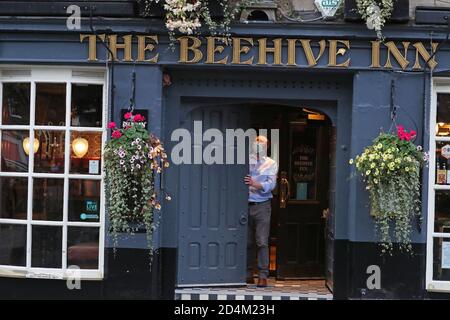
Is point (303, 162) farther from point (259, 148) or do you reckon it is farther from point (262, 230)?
point (262, 230)

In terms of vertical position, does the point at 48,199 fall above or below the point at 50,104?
below

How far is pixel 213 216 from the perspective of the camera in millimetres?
8367

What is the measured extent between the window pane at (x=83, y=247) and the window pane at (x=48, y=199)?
28 cm

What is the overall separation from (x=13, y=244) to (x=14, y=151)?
1138 millimetres

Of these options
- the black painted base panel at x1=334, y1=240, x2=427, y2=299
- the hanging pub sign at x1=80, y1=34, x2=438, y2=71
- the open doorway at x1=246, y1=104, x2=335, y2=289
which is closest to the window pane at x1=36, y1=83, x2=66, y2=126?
the hanging pub sign at x1=80, y1=34, x2=438, y2=71

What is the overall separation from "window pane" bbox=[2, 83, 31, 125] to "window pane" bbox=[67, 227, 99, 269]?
1.48m

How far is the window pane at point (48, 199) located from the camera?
794cm

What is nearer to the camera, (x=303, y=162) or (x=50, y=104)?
(x=50, y=104)

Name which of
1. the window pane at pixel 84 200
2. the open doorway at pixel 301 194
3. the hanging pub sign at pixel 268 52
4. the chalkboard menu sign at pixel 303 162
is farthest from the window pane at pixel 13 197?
the chalkboard menu sign at pixel 303 162

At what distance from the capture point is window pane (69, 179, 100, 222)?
793 centimetres

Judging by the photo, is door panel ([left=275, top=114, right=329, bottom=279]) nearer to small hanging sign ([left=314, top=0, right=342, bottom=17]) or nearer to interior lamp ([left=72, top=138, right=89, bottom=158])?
small hanging sign ([left=314, top=0, right=342, bottom=17])

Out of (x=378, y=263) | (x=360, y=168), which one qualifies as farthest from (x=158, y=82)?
(x=378, y=263)

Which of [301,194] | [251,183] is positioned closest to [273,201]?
[301,194]
